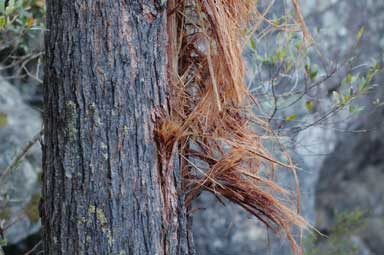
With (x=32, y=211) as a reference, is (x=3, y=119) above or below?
above

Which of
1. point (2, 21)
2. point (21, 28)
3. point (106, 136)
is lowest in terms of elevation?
point (106, 136)

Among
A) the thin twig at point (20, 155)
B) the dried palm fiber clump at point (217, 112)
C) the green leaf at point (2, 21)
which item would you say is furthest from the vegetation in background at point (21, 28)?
the dried palm fiber clump at point (217, 112)

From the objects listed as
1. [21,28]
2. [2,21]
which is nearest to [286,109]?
[21,28]

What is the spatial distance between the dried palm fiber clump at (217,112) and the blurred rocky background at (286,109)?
68cm

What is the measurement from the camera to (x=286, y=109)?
3709mm

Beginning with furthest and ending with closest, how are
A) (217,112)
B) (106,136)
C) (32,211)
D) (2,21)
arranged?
(32,211) < (2,21) < (217,112) < (106,136)

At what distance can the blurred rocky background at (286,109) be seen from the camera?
2.81 m

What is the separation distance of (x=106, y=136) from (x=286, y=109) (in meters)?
2.16

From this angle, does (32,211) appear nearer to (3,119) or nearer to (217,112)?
(3,119)

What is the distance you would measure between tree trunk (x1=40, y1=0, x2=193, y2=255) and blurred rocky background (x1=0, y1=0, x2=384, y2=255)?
27.6 inches

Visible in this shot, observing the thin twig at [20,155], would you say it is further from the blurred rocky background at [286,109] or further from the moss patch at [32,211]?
the moss patch at [32,211]

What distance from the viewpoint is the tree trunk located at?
65.7 inches

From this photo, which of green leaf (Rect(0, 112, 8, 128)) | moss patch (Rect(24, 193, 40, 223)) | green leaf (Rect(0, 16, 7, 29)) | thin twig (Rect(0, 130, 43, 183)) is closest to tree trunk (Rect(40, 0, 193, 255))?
green leaf (Rect(0, 16, 7, 29))

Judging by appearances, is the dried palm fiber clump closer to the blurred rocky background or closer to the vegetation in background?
the vegetation in background
